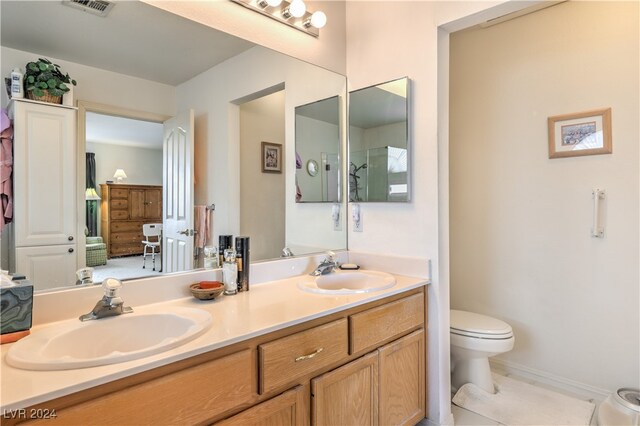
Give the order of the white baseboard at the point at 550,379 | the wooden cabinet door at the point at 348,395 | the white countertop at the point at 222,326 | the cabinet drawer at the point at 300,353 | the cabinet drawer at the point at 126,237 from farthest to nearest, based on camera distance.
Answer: the white baseboard at the point at 550,379 < the cabinet drawer at the point at 126,237 < the wooden cabinet door at the point at 348,395 < the cabinet drawer at the point at 300,353 < the white countertop at the point at 222,326

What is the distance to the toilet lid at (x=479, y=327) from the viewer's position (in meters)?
2.00

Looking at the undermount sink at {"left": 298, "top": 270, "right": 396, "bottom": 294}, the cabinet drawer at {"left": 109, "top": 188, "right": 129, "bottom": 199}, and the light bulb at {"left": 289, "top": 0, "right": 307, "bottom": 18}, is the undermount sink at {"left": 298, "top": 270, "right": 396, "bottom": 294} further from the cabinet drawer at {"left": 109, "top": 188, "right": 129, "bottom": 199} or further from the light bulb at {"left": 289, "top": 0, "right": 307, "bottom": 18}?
the light bulb at {"left": 289, "top": 0, "right": 307, "bottom": 18}

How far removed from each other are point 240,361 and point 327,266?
876mm

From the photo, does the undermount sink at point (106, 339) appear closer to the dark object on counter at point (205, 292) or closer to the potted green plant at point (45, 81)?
the dark object on counter at point (205, 292)

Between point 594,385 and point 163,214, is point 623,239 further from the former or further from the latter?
point 163,214

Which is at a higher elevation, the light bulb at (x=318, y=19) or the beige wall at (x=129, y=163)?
the light bulb at (x=318, y=19)

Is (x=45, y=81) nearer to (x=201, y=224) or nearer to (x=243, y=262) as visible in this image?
(x=201, y=224)

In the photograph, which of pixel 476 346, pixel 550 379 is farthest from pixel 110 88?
pixel 550 379

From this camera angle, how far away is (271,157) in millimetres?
1906

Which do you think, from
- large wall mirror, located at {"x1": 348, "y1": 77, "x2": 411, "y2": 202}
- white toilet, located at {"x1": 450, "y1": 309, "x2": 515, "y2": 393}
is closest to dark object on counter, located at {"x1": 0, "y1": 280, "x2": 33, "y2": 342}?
large wall mirror, located at {"x1": 348, "y1": 77, "x2": 411, "y2": 202}

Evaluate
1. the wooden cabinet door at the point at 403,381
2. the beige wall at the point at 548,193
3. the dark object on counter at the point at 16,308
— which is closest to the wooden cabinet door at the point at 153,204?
the dark object on counter at the point at 16,308

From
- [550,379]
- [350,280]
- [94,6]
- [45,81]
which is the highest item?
Answer: [94,6]

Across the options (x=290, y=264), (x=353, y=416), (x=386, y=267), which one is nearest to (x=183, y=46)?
(x=290, y=264)

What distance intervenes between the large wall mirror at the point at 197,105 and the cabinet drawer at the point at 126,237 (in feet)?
0.21
